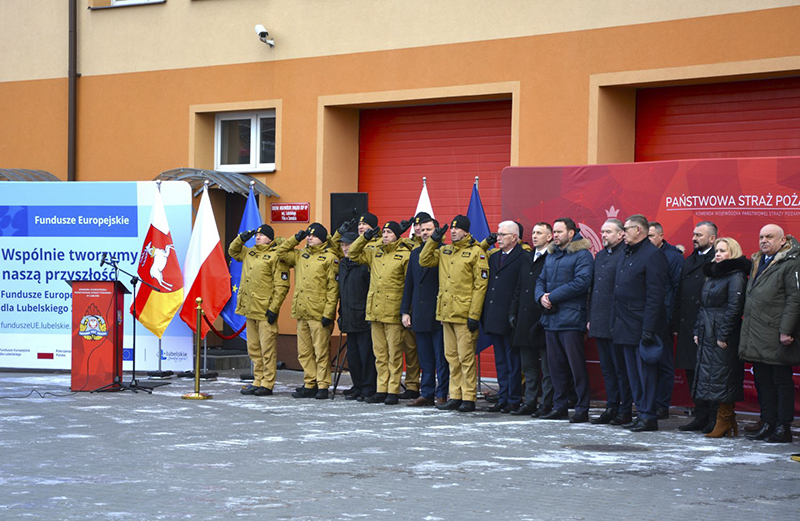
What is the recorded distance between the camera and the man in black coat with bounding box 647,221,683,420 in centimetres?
1210

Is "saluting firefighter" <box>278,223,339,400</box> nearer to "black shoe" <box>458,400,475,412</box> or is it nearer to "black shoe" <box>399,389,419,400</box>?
"black shoe" <box>399,389,419,400</box>

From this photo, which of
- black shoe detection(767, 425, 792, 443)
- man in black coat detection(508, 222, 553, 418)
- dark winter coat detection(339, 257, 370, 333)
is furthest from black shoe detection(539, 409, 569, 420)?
dark winter coat detection(339, 257, 370, 333)

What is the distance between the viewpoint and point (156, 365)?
1608 cm

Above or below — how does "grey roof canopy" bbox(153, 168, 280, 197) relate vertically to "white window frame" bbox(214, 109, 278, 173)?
below

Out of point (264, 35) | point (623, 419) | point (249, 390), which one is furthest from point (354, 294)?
point (264, 35)

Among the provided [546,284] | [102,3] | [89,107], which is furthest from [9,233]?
[546,284]

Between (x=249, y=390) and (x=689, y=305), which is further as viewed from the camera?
(x=249, y=390)

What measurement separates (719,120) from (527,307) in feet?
15.0

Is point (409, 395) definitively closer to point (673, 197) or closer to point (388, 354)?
point (388, 354)

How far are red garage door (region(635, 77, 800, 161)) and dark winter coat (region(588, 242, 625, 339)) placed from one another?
403cm

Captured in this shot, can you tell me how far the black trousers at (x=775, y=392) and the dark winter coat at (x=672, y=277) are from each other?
1.27 m

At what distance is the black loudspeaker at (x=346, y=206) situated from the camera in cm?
1526

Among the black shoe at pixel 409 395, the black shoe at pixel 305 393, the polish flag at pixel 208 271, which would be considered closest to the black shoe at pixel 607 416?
the black shoe at pixel 409 395

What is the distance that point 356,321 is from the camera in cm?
1404
